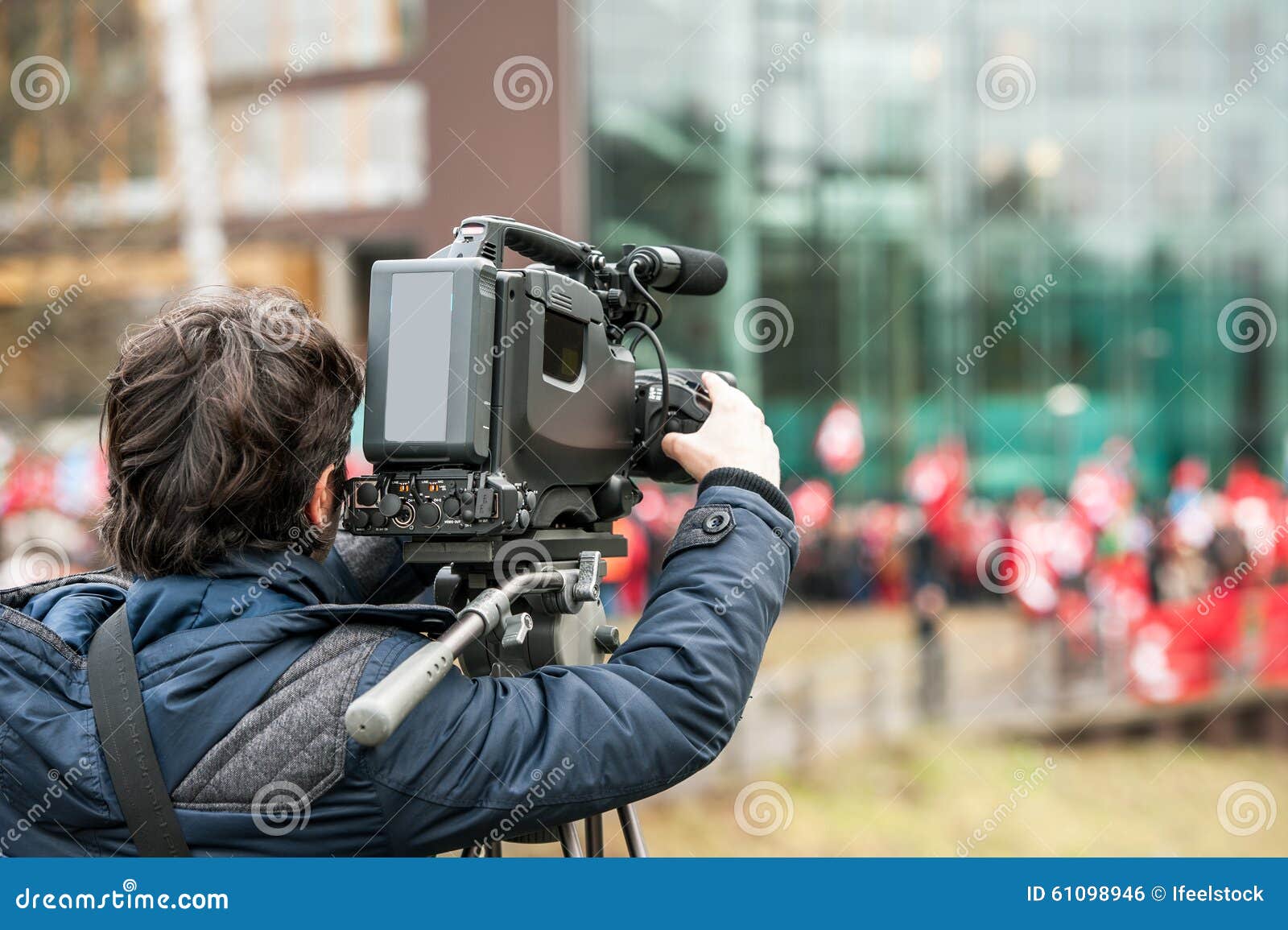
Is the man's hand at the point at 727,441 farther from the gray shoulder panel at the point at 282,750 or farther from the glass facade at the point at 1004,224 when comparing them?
the glass facade at the point at 1004,224

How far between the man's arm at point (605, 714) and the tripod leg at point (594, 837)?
0.41 m

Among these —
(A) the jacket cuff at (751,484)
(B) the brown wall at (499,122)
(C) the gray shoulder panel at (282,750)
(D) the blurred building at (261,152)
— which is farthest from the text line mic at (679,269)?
(B) the brown wall at (499,122)

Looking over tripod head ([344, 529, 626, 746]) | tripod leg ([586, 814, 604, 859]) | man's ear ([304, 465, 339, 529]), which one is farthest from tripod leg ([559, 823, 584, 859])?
man's ear ([304, 465, 339, 529])

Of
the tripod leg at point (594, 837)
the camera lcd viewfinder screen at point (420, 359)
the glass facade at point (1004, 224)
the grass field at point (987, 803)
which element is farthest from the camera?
the glass facade at point (1004, 224)

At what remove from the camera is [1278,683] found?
10.4 metres

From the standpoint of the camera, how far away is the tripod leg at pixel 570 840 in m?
1.47

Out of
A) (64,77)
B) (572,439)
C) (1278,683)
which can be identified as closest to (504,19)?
(64,77)

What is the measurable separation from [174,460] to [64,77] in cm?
926

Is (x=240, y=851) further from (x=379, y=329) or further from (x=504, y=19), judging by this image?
(x=504, y=19)

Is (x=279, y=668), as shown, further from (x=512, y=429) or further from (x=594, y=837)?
(x=594, y=837)

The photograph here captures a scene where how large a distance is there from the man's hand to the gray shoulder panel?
1.61ft

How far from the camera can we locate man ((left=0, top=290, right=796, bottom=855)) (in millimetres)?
1117

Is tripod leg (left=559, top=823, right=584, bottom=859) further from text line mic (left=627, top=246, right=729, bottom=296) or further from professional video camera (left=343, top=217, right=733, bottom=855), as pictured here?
text line mic (left=627, top=246, right=729, bottom=296)

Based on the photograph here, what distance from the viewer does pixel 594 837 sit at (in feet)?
5.41
